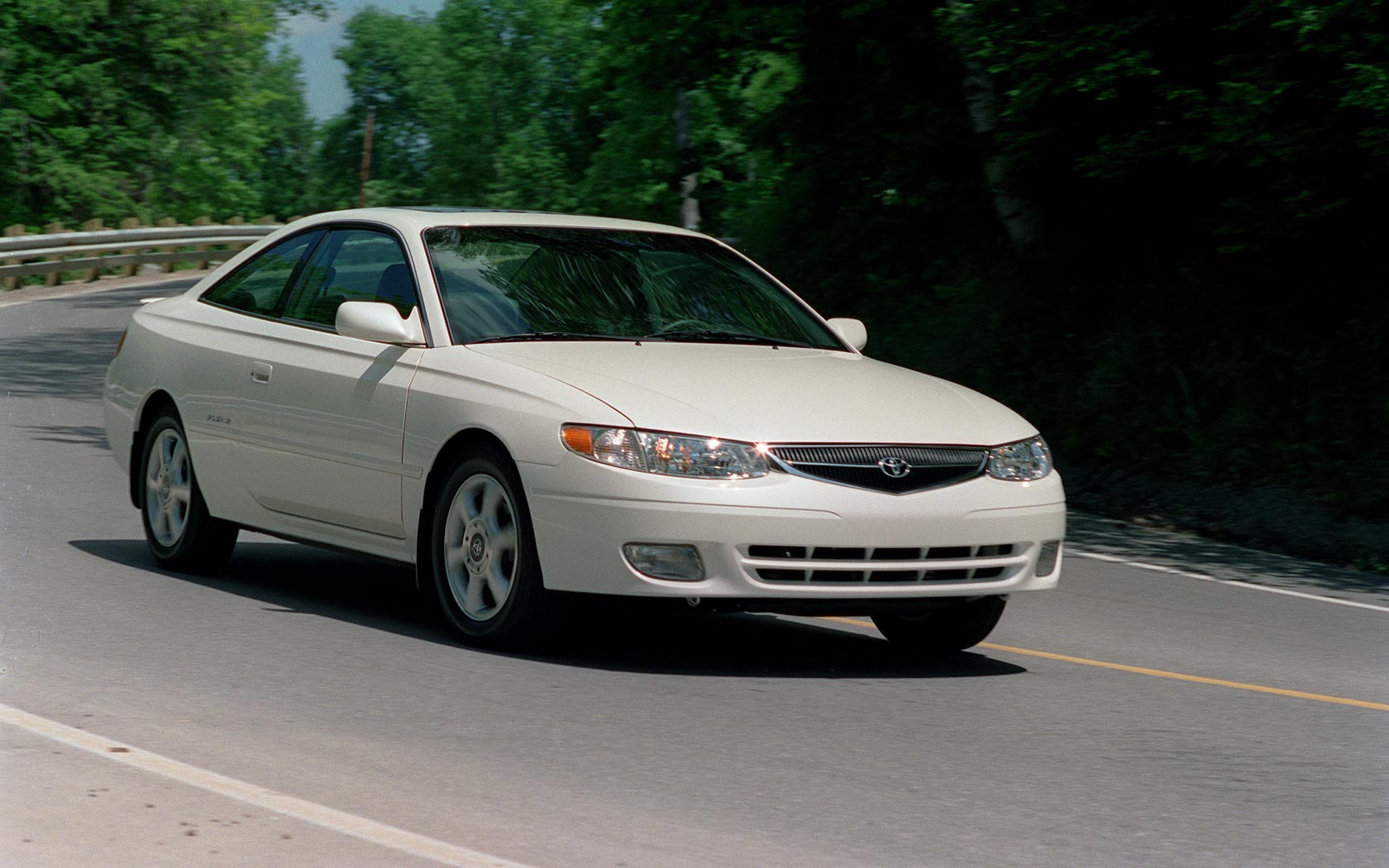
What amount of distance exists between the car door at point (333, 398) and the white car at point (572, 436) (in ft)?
0.04

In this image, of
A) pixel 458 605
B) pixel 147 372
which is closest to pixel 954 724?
pixel 458 605

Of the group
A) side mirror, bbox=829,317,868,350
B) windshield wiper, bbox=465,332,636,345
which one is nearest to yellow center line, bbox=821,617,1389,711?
side mirror, bbox=829,317,868,350

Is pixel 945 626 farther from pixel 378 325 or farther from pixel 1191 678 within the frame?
pixel 378 325

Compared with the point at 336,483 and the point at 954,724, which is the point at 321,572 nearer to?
the point at 336,483

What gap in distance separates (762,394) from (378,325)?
4.90 feet

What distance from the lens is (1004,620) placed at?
9.02 meters

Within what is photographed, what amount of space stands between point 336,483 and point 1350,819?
415 cm

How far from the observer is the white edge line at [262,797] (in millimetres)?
4562

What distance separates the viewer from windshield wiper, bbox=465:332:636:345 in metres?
7.60

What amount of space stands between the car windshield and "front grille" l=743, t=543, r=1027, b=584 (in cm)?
135

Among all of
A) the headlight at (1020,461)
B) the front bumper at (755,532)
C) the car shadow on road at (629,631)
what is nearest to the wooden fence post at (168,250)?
the car shadow on road at (629,631)

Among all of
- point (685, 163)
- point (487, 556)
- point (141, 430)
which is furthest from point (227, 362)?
point (685, 163)

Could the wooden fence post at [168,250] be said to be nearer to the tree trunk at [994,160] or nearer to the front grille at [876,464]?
the tree trunk at [994,160]

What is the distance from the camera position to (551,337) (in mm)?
7648
